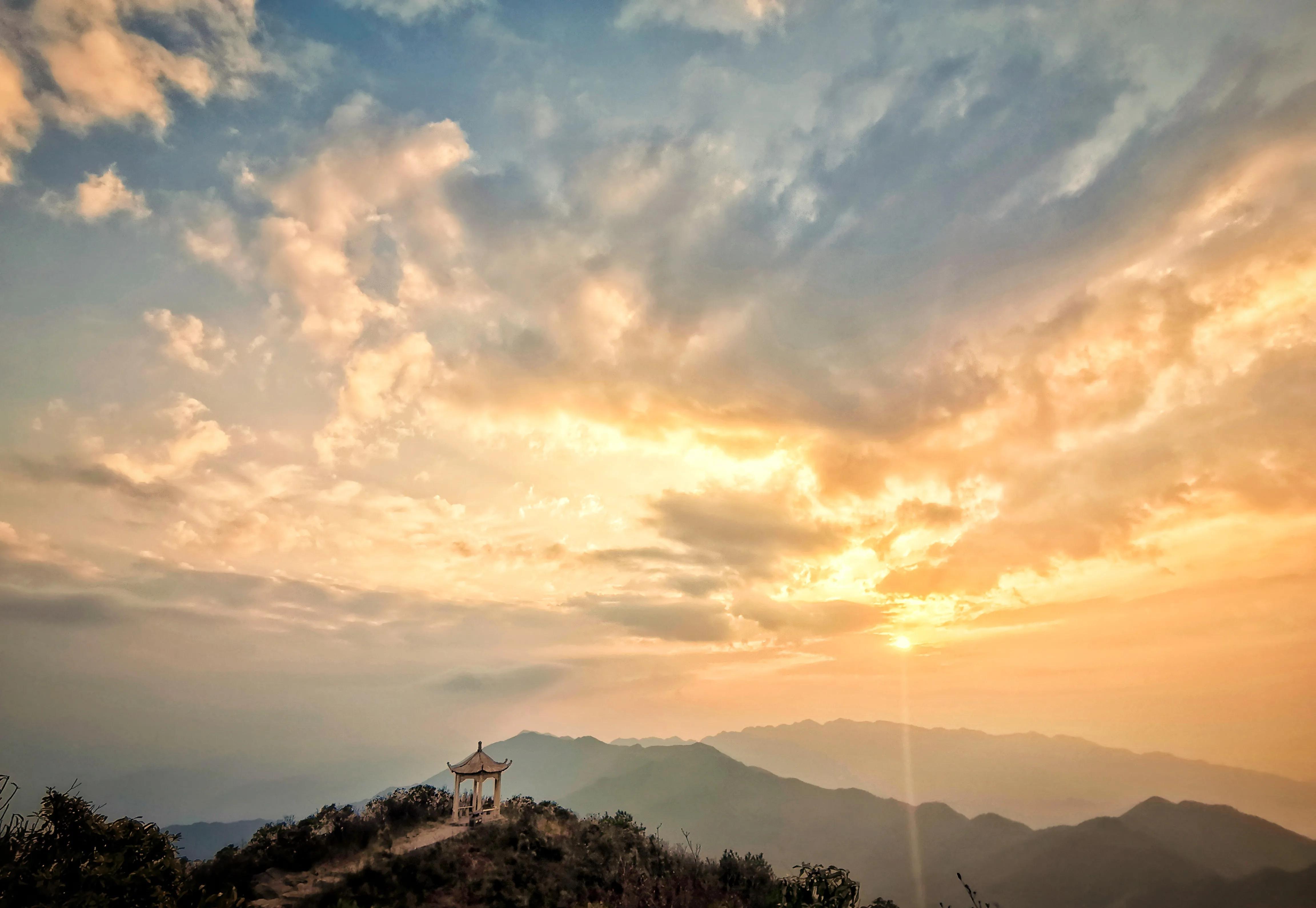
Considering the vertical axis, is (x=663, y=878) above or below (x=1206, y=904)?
above

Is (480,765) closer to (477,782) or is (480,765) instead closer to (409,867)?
(477,782)

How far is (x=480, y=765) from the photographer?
3803 centimetres

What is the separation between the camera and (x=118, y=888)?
18047 millimetres

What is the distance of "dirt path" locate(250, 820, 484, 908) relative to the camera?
2636cm

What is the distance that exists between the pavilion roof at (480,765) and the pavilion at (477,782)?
19mm

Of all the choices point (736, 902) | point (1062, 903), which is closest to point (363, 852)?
point (736, 902)

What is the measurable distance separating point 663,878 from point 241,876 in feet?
66.5

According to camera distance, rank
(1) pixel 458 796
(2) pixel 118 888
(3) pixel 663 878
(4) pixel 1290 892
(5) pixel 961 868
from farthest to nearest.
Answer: (5) pixel 961 868 < (4) pixel 1290 892 < (1) pixel 458 796 < (3) pixel 663 878 < (2) pixel 118 888

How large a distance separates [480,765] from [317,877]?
10.7 m

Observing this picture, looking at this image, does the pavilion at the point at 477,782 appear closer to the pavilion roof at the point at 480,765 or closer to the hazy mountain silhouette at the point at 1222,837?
the pavilion roof at the point at 480,765

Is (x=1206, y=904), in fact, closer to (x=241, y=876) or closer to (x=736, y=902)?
(x=736, y=902)

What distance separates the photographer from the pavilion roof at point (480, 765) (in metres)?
37.6

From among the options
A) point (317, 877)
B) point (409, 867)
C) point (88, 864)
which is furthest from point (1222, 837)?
point (88, 864)

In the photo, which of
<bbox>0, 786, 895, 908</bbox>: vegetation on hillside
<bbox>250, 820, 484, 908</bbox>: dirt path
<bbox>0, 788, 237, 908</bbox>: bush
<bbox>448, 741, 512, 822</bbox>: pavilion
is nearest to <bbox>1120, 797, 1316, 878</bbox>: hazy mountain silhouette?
<bbox>0, 786, 895, 908</bbox>: vegetation on hillside
